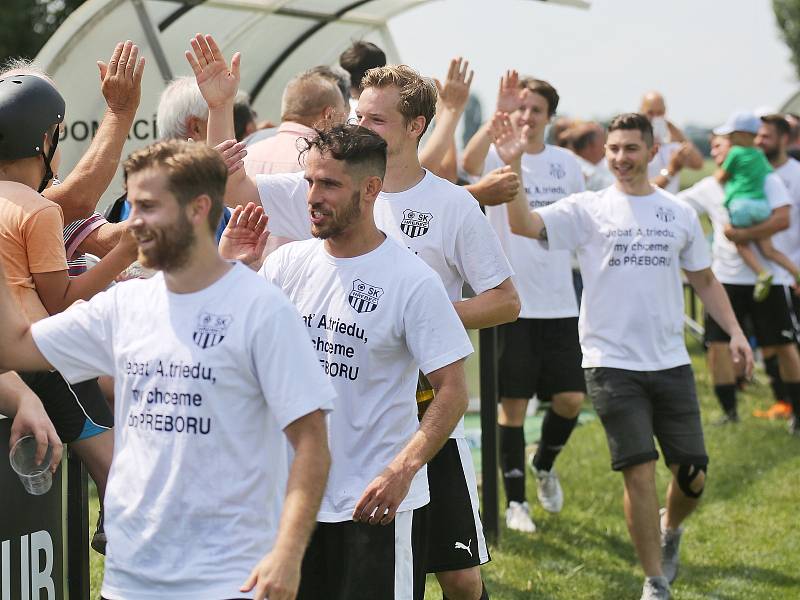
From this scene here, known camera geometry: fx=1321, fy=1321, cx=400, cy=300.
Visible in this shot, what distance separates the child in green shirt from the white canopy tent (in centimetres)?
259

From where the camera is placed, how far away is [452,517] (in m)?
4.97

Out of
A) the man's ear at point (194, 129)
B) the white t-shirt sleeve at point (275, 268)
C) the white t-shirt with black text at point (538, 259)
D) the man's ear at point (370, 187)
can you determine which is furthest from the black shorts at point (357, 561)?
the white t-shirt with black text at point (538, 259)

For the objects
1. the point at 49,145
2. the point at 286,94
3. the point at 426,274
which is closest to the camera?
the point at 426,274

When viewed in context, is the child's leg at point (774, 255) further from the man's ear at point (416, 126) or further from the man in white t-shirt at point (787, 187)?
the man's ear at point (416, 126)

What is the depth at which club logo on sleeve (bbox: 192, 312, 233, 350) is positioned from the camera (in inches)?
132

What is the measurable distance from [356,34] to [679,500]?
17.5 feet

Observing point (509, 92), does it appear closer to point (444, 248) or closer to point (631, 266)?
point (631, 266)

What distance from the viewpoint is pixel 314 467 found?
3326 mm

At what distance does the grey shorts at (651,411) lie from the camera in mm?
6691

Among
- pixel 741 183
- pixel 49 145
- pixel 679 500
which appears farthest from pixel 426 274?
pixel 741 183

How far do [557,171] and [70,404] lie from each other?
187 inches

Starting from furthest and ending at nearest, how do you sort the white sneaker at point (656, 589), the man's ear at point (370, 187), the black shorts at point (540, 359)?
1. the black shorts at point (540, 359)
2. the white sneaker at point (656, 589)
3. the man's ear at point (370, 187)

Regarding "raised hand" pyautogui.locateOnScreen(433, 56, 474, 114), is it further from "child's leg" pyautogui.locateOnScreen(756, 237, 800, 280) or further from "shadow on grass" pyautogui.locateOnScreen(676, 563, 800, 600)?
"child's leg" pyautogui.locateOnScreen(756, 237, 800, 280)

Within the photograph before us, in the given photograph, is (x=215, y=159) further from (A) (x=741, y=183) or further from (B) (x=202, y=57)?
(A) (x=741, y=183)
